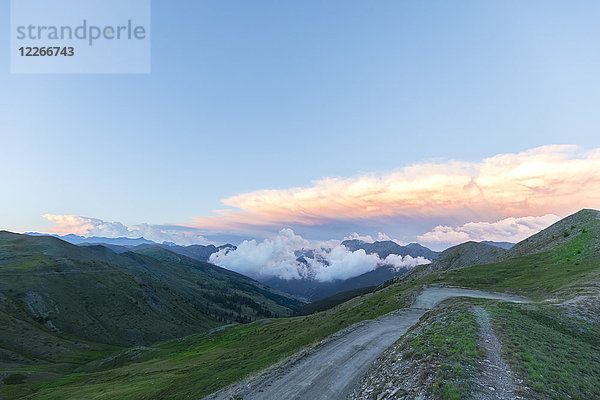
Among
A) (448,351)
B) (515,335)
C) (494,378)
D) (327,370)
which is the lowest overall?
(327,370)

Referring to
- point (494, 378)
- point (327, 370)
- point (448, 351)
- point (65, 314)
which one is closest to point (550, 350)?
point (448, 351)

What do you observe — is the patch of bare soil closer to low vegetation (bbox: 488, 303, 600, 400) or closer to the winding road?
low vegetation (bbox: 488, 303, 600, 400)

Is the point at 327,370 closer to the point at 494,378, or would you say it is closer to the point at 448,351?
the point at 448,351

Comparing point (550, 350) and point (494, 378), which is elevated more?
point (494, 378)

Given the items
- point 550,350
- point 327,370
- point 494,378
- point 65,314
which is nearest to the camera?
point 494,378

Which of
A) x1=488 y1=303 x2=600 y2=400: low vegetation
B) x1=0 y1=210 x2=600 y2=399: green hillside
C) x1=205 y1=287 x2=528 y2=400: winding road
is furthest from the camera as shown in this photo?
x1=205 y1=287 x2=528 y2=400: winding road

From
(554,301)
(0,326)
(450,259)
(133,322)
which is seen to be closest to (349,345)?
(554,301)

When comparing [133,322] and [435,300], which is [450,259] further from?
[133,322]

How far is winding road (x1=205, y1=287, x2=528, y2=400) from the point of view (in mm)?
18562

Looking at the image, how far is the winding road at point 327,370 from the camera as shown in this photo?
1856cm

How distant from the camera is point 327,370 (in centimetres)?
2098

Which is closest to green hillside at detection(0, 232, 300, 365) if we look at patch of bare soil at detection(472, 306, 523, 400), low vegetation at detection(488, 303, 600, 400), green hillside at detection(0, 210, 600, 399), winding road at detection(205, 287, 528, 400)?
green hillside at detection(0, 210, 600, 399)

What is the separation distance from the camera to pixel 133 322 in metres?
171

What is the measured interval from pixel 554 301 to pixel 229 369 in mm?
39327
